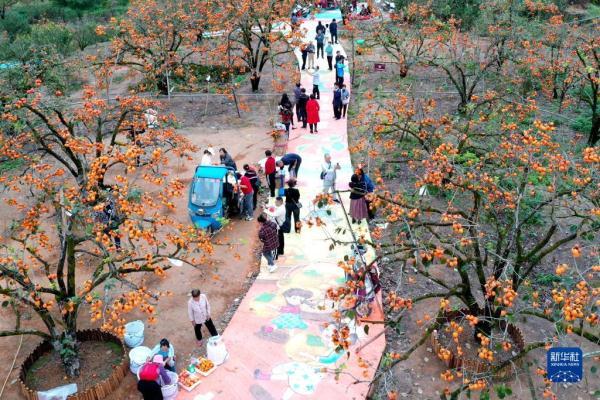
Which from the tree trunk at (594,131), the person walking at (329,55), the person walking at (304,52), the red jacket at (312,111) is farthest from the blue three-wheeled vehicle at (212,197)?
the person walking at (329,55)

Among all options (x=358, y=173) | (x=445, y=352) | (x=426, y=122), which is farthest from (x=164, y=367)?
(x=426, y=122)

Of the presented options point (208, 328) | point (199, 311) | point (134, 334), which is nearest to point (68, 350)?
point (134, 334)

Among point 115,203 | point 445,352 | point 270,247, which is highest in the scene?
point 115,203

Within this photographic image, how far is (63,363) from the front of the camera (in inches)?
368

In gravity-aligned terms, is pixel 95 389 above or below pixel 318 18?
below

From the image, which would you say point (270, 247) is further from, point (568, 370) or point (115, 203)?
point (568, 370)

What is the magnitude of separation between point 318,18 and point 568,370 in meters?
28.2

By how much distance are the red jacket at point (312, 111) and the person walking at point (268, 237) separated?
275 inches

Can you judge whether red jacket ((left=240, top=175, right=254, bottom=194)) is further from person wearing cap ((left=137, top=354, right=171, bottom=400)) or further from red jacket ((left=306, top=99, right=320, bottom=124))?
person wearing cap ((left=137, top=354, right=171, bottom=400))

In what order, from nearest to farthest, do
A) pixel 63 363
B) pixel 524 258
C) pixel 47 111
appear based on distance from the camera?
pixel 524 258, pixel 63 363, pixel 47 111

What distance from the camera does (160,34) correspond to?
21.5 metres

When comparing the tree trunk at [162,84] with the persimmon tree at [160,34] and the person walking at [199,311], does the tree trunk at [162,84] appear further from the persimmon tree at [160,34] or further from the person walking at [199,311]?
the person walking at [199,311]

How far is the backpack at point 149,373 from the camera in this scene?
8.33 meters

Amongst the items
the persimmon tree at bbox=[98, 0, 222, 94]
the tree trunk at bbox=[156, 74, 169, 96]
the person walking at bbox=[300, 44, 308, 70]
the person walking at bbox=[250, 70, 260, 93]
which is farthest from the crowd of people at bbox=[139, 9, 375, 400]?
the tree trunk at bbox=[156, 74, 169, 96]
